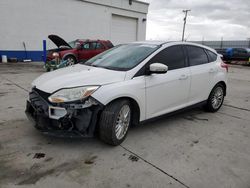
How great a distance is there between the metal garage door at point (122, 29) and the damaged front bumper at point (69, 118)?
54.6 ft

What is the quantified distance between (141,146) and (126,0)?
17.4 metres

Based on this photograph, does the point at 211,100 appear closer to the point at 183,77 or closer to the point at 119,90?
the point at 183,77

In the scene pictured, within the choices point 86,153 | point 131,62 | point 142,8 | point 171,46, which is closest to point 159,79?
point 131,62

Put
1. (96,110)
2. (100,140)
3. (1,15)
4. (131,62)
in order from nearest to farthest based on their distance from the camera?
(96,110)
(100,140)
(131,62)
(1,15)

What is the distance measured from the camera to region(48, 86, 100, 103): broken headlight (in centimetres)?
281

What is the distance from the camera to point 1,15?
13.3m

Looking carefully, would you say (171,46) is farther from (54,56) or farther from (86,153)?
(54,56)

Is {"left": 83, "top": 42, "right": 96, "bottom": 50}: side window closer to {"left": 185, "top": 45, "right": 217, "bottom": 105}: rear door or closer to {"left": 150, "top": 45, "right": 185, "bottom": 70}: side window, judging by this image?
{"left": 185, "top": 45, "right": 217, "bottom": 105}: rear door

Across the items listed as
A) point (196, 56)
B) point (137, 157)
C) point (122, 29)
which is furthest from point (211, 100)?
point (122, 29)

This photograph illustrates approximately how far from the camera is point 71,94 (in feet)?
9.30

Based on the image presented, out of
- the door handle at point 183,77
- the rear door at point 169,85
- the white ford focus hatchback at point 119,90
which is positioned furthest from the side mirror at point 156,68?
the door handle at point 183,77

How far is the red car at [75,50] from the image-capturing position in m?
10.8

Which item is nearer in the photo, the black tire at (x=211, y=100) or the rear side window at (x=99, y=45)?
the black tire at (x=211, y=100)

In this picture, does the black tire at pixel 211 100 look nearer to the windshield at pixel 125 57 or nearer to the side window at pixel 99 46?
the windshield at pixel 125 57
